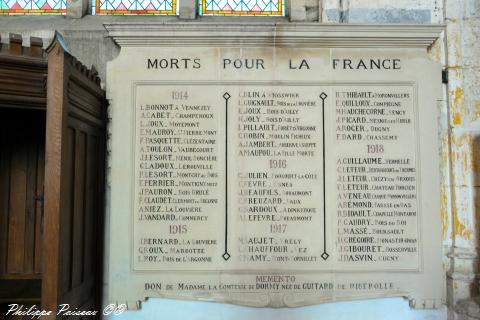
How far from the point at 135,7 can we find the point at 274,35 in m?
1.42

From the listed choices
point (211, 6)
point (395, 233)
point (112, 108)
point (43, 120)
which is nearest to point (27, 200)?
point (43, 120)

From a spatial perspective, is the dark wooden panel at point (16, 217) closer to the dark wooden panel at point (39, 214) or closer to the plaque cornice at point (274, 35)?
the dark wooden panel at point (39, 214)

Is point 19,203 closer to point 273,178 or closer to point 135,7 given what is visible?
point 135,7

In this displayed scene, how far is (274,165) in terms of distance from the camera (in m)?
3.52

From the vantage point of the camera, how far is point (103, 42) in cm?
371

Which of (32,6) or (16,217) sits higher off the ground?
(32,6)

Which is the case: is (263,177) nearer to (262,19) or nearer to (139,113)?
(139,113)

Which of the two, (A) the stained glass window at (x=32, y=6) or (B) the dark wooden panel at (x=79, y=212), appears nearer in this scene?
(B) the dark wooden panel at (x=79, y=212)

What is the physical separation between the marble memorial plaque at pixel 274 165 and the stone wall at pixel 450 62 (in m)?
0.12

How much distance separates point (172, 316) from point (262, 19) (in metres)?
2.76

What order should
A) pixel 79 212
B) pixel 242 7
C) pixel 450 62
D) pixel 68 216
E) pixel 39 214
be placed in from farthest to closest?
pixel 242 7 < pixel 39 214 < pixel 450 62 < pixel 79 212 < pixel 68 216

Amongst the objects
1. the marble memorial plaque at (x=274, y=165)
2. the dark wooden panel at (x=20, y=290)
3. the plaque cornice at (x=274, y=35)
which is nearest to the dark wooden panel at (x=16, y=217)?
the dark wooden panel at (x=20, y=290)

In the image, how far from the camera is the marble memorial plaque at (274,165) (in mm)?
3480

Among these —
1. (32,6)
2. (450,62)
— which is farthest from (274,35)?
(32,6)
